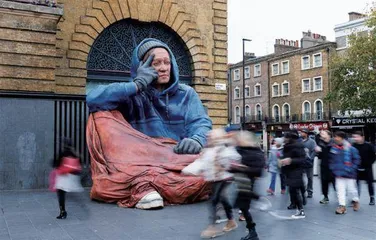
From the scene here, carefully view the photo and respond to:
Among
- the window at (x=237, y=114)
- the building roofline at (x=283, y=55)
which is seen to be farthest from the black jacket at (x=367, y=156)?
the window at (x=237, y=114)

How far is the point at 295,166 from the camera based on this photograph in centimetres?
837

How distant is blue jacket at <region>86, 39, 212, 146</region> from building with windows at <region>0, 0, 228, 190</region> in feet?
8.74

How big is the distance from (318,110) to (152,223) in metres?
39.2

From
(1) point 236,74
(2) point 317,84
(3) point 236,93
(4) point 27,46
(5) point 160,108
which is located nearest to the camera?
(5) point 160,108

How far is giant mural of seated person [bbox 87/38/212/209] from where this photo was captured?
956 cm

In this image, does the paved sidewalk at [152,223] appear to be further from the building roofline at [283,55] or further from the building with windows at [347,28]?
the building roofline at [283,55]

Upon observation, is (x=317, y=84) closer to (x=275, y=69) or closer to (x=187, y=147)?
(x=275, y=69)

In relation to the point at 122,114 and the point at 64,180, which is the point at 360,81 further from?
the point at 64,180

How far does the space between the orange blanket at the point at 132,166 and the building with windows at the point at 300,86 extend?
35.1 metres

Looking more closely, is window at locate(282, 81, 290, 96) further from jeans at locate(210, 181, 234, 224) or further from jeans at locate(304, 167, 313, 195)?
jeans at locate(210, 181, 234, 224)

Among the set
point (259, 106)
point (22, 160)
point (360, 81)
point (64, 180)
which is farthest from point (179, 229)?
point (259, 106)

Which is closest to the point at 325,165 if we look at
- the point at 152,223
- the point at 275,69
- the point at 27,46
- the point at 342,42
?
the point at 152,223

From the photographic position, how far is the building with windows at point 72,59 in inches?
493

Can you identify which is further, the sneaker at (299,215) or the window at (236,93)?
the window at (236,93)
